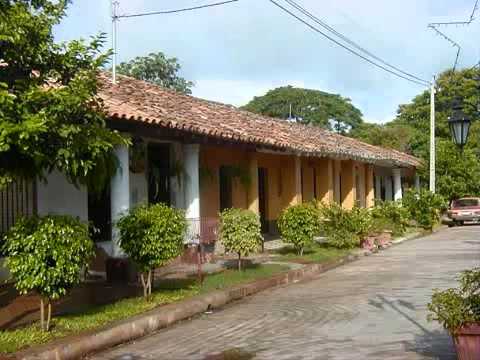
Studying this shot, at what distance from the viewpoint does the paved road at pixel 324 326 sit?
24.5 feet

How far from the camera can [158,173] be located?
1593cm

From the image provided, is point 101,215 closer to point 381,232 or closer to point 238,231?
point 238,231

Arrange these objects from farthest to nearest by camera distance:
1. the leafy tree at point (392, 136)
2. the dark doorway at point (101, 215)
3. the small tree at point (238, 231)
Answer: the leafy tree at point (392, 136) < the dark doorway at point (101, 215) < the small tree at point (238, 231)

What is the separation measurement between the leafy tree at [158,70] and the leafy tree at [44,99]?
119 ft

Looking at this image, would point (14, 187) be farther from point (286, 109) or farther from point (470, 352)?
point (286, 109)

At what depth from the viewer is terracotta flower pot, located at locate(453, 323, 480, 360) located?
5.62 meters

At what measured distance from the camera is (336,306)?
10508 millimetres

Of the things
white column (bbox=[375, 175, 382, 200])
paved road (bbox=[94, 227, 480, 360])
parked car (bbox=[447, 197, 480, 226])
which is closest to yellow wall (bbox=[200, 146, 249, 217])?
paved road (bbox=[94, 227, 480, 360])

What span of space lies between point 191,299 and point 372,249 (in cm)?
1104

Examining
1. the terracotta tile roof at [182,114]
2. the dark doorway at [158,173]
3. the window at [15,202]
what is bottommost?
the window at [15,202]

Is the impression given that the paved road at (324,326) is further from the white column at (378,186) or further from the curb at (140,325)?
the white column at (378,186)

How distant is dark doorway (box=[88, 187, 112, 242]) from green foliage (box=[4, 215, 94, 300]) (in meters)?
5.79

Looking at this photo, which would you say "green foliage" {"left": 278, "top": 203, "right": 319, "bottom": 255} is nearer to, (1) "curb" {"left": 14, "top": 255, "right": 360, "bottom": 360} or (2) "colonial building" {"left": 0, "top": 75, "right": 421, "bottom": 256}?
(2) "colonial building" {"left": 0, "top": 75, "right": 421, "bottom": 256}

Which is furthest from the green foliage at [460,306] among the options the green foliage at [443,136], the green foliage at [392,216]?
the green foliage at [443,136]
